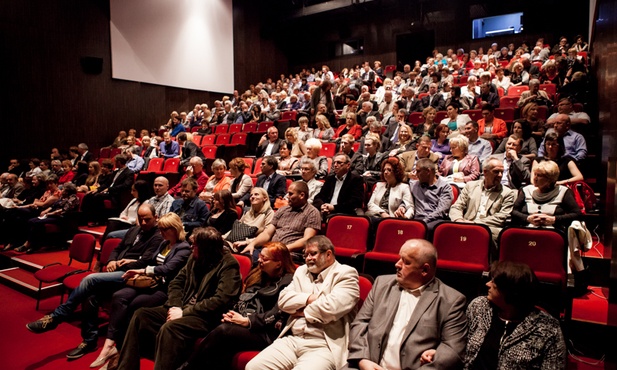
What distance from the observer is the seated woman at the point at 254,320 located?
212 centimetres

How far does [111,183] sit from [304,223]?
4.46 meters

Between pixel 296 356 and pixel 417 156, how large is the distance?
9.26ft

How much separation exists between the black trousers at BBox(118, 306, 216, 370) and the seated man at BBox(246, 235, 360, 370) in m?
0.50

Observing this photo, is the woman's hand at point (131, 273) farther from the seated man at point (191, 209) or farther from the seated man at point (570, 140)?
the seated man at point (570, 140)

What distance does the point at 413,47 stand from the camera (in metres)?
13.2

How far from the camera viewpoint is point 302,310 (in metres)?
Answer: 2.07

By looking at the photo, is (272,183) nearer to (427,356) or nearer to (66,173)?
(427,356)

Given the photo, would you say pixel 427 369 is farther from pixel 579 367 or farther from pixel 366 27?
pixel 366 27

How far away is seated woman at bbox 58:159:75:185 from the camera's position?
7.25 m

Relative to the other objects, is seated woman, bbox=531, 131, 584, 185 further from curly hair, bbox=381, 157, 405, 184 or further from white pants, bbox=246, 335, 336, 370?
white pants, bbox=246, 335, 336, 370

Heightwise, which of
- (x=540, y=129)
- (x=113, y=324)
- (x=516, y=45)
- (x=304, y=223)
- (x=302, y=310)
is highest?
(x=516, y=45)

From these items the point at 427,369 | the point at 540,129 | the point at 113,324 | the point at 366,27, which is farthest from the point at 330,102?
the point at 366,27

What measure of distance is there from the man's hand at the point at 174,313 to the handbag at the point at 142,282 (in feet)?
1.40

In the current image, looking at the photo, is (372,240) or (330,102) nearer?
(372,240)
